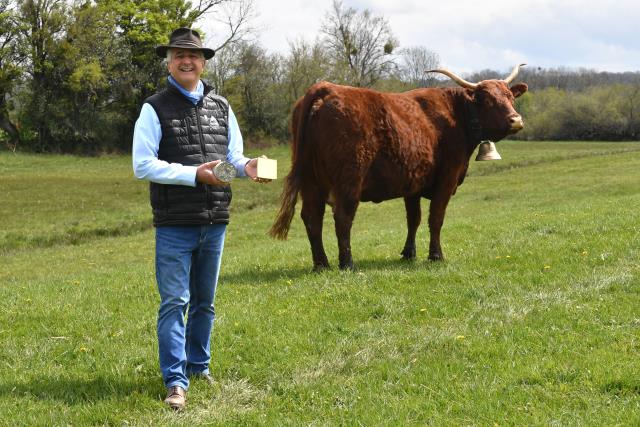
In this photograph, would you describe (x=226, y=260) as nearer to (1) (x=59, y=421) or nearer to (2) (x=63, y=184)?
(1) (x=59, y=421)

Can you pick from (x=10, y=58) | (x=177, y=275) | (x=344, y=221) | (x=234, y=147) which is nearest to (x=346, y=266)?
(x=344, y=221)

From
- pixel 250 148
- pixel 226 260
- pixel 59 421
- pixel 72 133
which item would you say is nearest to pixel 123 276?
pixel 226 260

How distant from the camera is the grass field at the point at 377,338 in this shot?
5016 millimetres

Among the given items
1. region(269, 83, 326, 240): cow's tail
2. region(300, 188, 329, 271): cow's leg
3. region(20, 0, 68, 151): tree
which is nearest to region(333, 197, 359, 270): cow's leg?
region(300, 188, 329, 271): cow's leg

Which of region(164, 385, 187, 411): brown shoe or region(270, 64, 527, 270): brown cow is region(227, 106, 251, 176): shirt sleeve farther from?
region(270, 64, 527, 270): brown cow

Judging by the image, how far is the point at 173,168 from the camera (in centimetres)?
508

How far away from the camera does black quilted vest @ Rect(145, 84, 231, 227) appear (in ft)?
17.4

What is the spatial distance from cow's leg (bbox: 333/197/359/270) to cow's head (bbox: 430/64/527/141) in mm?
2665

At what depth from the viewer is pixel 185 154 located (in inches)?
212

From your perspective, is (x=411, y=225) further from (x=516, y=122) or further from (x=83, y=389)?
(x=83, y=389)

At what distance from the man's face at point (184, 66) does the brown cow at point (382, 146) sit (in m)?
4.31

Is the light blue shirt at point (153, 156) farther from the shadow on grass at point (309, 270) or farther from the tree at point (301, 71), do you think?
the tree at point (301, 71)

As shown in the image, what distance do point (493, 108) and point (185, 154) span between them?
6.70 metres

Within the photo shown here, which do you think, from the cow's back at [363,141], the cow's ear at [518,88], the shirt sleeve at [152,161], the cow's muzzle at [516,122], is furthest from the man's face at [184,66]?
the cow's ear at [518,88]
